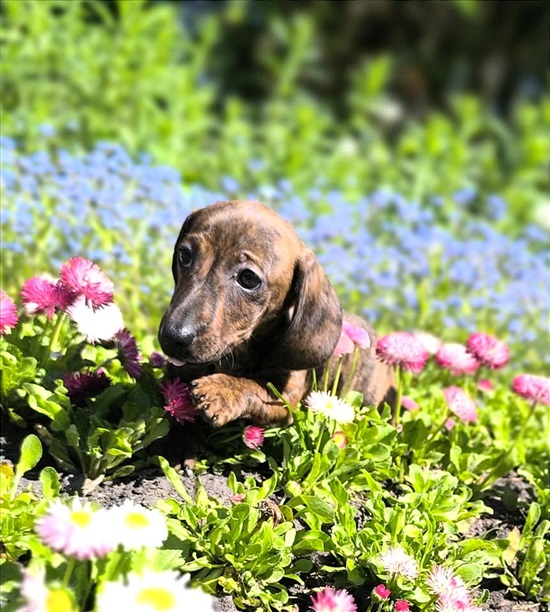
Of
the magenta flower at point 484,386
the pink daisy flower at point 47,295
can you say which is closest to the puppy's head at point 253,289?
the pink daisy flower at point 47,295

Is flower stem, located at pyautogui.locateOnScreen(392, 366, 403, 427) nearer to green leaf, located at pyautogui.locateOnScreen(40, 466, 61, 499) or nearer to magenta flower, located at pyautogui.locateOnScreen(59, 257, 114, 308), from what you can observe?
magenta flower, located at pyautogui.locateOnScreen(59, 257, 114, 308)

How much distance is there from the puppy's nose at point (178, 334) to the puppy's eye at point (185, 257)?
376 millimetres

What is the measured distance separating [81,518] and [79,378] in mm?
1395

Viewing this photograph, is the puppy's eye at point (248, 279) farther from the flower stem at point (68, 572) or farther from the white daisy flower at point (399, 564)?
the flower stem at point (68, 572)

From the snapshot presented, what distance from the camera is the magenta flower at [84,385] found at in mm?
3568

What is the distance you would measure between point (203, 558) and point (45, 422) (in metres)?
1.00

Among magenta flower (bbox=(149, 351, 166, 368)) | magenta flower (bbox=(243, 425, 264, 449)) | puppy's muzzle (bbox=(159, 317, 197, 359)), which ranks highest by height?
magenta flower (bbox=(149, 351, 166, 368))

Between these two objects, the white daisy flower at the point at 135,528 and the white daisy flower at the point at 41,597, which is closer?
the white daisy flower at the point at 41,597

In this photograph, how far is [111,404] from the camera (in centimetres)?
366

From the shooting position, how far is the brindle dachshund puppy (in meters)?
3.28

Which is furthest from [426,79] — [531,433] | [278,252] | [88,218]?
[278,252]

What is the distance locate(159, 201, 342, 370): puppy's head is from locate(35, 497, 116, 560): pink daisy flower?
3.52ft

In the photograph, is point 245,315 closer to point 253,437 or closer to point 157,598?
point 253,437

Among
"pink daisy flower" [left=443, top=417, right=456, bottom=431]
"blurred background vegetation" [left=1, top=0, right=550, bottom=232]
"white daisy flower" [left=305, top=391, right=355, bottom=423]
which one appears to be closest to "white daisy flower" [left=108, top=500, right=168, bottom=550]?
"white daisy flower" [left=305, top=391, right=355, bottom=423]
